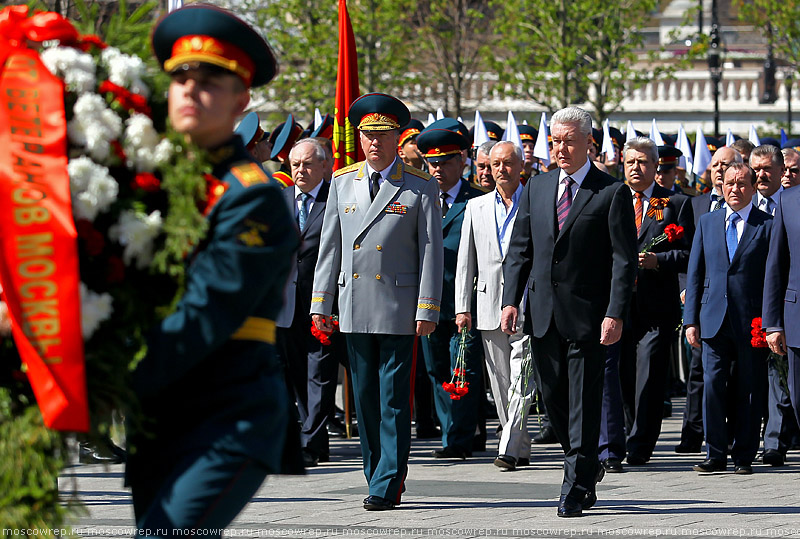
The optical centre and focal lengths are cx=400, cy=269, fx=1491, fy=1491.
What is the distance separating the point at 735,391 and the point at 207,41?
7460 millimetres

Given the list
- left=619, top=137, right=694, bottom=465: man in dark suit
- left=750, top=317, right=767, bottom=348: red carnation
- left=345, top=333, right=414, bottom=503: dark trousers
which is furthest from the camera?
left=619, top=137, right=694, bottom=465: man in dark suit

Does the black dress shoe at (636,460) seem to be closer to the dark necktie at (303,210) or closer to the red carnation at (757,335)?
the red carnation at (757,335)

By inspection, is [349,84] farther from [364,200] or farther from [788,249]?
[788,249]

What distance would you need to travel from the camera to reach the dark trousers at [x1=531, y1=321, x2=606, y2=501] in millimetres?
8516

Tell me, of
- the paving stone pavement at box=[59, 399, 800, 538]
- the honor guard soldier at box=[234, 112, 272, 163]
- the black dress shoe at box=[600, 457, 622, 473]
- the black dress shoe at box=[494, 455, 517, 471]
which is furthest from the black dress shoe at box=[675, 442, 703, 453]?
the honor guard soldier at box=[234, 112, 272, 163]

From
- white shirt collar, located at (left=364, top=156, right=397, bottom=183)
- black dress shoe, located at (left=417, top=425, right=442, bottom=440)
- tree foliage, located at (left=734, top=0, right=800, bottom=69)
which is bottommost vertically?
black dress shoe, located at (left=417, top=425, right=442, bottom=440)

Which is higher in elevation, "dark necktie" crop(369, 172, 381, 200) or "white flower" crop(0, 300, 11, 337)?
"dark necktie" crop(369, 172, 381, 200)

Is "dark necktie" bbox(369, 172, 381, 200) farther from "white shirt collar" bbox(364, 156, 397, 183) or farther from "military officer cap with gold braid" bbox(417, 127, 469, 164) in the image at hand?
"military officer cap with gold braid" bbox(417, 127, 469, 164)

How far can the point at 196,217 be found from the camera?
4.16 m

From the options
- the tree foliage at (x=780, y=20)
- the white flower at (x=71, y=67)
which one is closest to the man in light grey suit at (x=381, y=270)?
the white flower at (x=71, y=67)

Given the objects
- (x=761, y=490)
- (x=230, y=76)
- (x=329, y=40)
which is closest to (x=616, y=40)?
(x=329, y=40)

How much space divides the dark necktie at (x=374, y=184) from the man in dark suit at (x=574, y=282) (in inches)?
38.6

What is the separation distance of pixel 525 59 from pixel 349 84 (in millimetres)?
23144

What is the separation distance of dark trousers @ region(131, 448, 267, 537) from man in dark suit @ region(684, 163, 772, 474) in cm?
709
